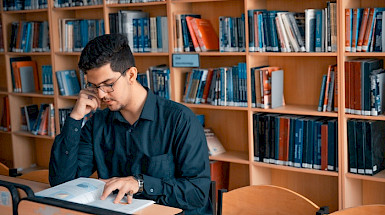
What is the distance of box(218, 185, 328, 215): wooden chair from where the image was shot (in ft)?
7.70

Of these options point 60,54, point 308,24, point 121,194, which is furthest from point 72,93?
point 121,194

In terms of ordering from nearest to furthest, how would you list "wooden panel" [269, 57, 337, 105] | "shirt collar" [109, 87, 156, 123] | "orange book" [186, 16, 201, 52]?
1. "shirt collar" [109, 87, 156, 123]
2. "wooden panel" [269, 57, 337, 105]
3. "orange book" [186, 16, 201, 52]

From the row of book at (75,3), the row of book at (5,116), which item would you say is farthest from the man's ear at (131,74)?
the row of book at (5,116)

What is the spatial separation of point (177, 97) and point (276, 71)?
77 cm

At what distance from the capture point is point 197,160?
91.8 inches

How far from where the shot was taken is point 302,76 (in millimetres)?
3709

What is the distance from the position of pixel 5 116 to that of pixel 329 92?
3.23m

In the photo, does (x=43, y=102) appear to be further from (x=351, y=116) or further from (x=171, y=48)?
(x=351, y=116)

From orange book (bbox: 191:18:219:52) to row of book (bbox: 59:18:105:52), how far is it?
0.93 meters

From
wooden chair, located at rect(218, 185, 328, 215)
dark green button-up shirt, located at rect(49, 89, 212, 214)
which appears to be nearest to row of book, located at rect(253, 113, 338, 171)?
wooden chair, located at rect(218, 185, 328, 215)

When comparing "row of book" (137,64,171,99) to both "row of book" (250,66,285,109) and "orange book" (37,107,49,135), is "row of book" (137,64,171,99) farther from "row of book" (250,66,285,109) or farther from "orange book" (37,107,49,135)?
"orange book" (37,107,49,135)

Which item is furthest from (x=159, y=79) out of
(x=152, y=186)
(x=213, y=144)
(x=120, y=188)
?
(x=120, y=188)

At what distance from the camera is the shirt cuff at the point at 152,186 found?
217 cm

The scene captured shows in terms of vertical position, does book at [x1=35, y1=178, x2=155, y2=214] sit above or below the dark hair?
below
